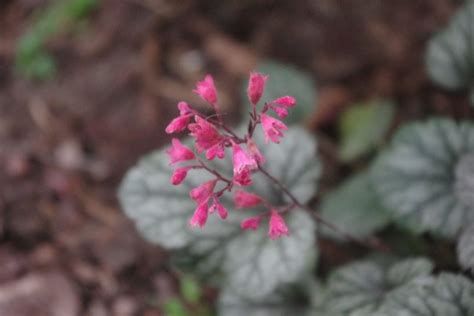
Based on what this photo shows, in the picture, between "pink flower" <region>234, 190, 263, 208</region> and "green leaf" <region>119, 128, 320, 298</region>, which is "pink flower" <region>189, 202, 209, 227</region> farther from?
"green leaf" <region>119, 128, 320, 298</region>

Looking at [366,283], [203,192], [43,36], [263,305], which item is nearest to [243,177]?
[203,192]

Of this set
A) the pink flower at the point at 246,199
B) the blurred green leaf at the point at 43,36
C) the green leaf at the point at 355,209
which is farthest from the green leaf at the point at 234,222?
the blurred green leaf at the point at 43,36

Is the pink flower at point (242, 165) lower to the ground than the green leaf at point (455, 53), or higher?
lower

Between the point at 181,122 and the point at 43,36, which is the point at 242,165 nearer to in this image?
the point at 181,122

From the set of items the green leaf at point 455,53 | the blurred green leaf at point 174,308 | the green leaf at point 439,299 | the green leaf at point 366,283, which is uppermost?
the green leaf at point 455,53

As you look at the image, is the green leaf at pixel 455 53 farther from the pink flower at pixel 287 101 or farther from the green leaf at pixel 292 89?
the pink flower at pixel 287 101

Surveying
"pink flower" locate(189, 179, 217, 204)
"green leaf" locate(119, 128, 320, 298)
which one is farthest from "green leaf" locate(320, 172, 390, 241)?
"pink flower" locate(189, 179, 217, 204)
